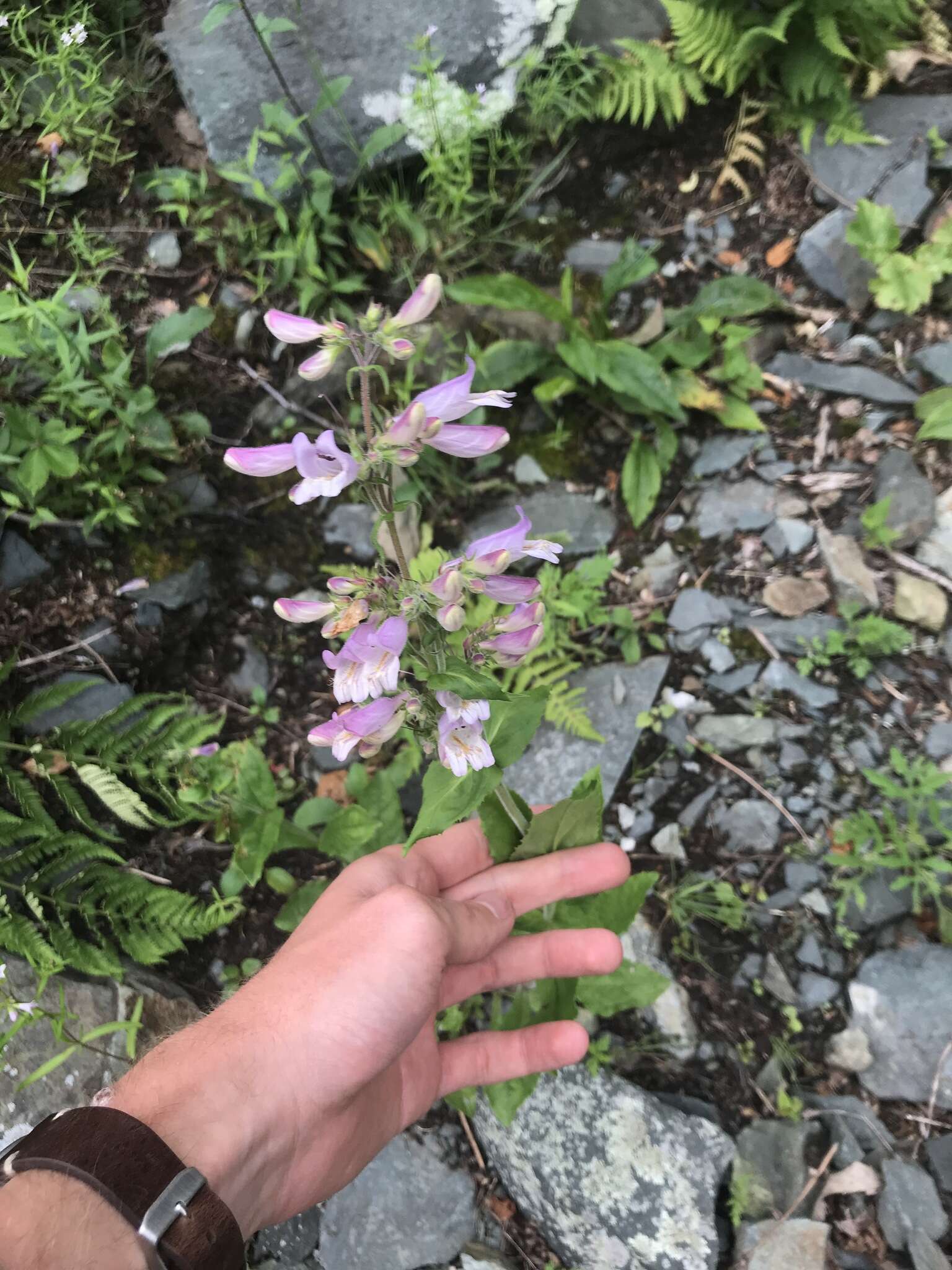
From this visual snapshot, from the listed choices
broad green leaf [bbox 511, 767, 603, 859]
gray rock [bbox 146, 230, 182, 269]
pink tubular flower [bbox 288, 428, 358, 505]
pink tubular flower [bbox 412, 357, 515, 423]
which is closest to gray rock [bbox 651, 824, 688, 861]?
broad green leaf [bbox 511, 767, 603, 859]

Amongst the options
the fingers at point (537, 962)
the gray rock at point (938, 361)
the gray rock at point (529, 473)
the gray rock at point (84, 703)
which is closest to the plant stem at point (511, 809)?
the fingers at point (537, 962)

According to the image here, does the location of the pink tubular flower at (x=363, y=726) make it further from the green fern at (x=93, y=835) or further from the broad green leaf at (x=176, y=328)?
the broad green leaf at (x=176, y=328)

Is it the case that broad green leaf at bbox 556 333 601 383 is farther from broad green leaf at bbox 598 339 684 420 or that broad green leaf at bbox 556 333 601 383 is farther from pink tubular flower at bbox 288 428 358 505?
pink tubular flower at bbox 288 428 358 505

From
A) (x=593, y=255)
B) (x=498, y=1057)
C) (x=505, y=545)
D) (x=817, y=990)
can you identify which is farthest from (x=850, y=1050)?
(x=593, y=255)

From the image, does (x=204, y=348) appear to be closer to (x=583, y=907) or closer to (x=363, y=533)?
(x=363, y=533)

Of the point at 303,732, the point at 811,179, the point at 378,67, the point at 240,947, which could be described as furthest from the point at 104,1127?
the point at 811,179
